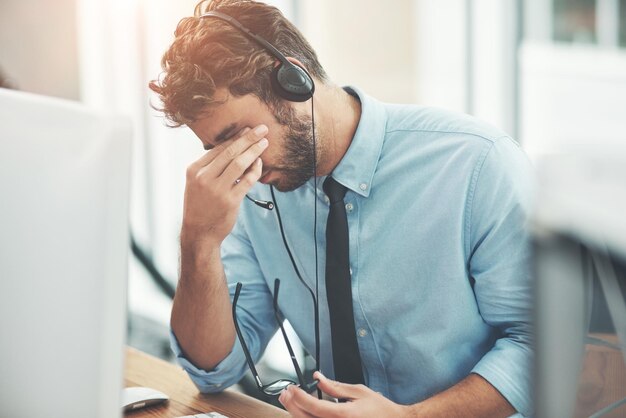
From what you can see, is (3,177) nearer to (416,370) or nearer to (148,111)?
(416,370)

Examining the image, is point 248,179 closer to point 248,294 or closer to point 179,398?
point 248,294

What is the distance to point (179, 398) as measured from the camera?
1294mm

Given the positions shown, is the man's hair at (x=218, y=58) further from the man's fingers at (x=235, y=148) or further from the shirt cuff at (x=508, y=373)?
the shirt cuff at (x=508, y=373)

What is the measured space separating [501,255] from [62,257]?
803 mm

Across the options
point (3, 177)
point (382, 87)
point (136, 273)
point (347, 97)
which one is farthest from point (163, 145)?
point (3, 177)

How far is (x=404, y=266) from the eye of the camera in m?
1.37

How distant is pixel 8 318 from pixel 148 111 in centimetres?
321

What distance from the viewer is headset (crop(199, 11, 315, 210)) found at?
4.33 ft

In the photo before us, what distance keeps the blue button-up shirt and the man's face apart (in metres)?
0.08

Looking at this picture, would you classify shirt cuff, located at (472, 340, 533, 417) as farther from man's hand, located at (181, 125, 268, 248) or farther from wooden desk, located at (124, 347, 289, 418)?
man's hand, located at (181, 125, 268, 248)

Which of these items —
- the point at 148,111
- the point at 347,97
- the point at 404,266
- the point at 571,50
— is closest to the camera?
the point at 404,266

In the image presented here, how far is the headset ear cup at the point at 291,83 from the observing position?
132 cm

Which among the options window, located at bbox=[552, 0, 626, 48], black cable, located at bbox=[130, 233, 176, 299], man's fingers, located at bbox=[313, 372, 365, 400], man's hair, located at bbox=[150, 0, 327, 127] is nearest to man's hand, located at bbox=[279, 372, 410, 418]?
man's fingers, located at bbox=[313, 372, 365, 400]

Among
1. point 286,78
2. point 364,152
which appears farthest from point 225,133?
point 364,152
